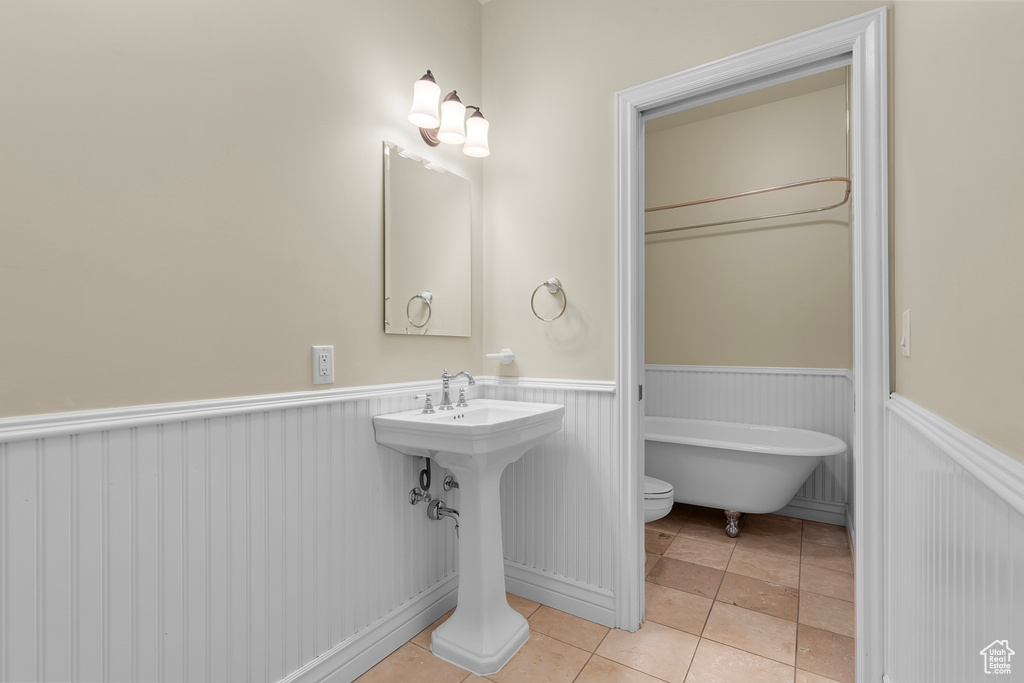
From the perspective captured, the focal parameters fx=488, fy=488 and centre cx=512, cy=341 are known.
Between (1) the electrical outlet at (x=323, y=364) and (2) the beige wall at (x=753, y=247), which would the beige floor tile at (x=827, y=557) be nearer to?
(2) the beige wall at (x=753, y=247)

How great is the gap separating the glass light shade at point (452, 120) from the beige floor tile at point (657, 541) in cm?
222

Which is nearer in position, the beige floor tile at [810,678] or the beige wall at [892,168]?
the beige wall at [892,168]

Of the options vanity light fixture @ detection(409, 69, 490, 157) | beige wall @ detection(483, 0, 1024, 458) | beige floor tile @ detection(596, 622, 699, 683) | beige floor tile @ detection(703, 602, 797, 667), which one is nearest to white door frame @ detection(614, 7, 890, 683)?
beige wall @ detection(483, 0, 1024, 458)

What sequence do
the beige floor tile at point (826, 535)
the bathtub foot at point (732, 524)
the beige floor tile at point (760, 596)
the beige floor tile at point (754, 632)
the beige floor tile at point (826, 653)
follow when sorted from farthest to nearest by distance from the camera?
the bathtub foot at point (732, 524) → the beige floor tile at point (826, 535) → the beige floor tile at point (760, 596) → the beige floor tile at point (754, 632) → the beige floor tile at point (826, 653)

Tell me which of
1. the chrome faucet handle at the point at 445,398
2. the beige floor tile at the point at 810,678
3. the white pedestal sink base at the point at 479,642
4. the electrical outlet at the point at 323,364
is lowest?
the beige floor tile at the point at 810,678

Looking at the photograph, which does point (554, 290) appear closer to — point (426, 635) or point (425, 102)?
point (425, 102)

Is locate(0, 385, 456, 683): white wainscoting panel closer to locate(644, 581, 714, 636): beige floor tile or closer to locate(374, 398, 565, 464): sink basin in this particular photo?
locate(374, 398, 565, 464): sink basin

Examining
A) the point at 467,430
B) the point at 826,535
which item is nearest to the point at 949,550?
the point at 467,430

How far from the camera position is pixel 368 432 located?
167 cm

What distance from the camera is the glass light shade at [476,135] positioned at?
6.56 feet

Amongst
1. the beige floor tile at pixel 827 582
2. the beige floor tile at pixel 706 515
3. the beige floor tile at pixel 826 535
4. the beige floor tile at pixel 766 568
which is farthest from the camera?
the beige floor tile at pixel 706 515

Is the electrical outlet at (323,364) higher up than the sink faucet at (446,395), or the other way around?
the electrical outlet at (323,364)

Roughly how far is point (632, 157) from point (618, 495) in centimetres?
129

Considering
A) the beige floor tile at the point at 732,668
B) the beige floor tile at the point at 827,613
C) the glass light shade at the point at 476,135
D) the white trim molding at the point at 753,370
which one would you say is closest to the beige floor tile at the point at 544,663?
the beige floor tile at the point at 732,668
